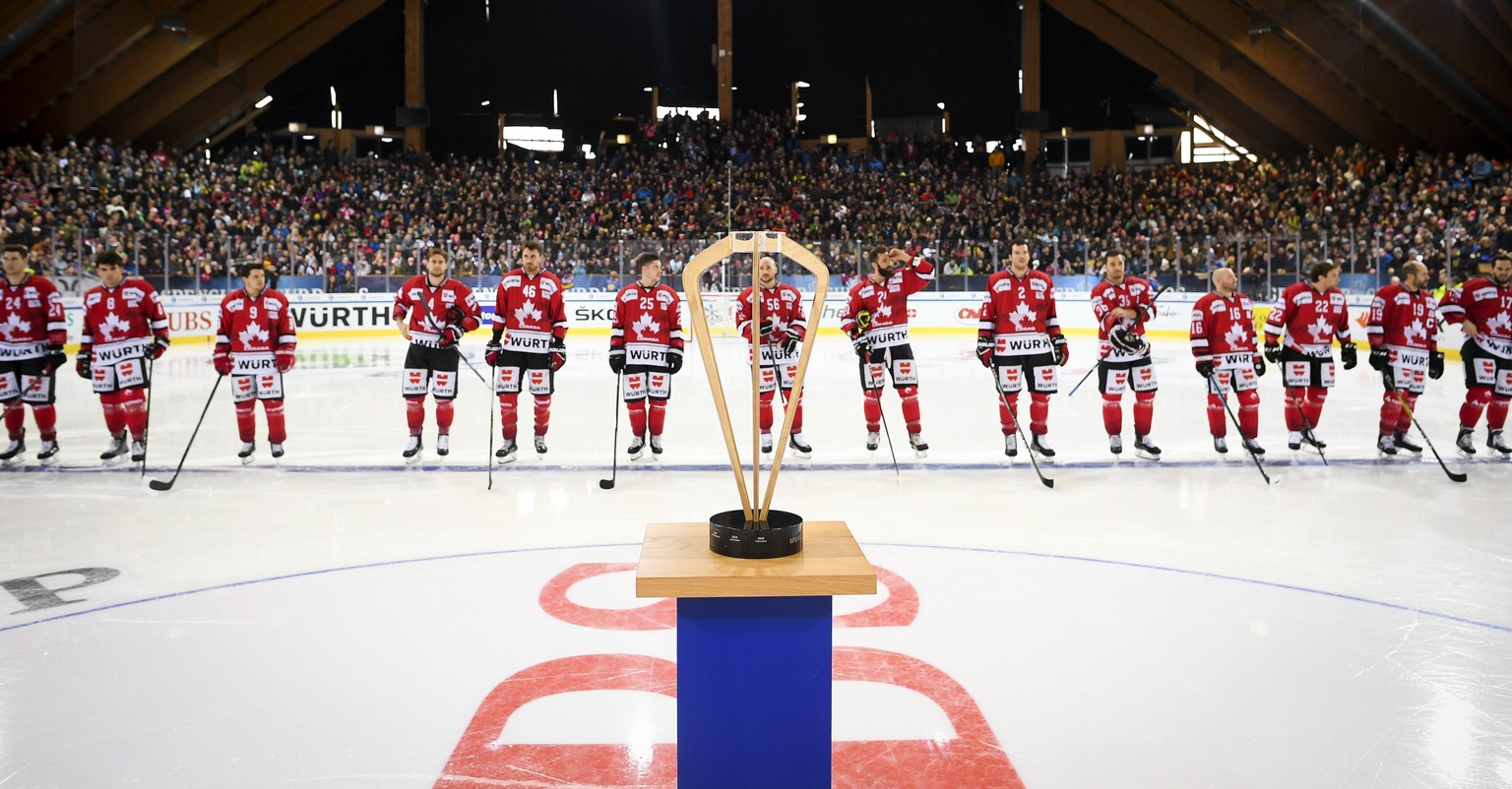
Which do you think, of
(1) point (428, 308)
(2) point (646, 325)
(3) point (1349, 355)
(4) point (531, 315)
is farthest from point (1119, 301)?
(1) point (428, 308)

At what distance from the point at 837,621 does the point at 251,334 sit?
18.3 ft

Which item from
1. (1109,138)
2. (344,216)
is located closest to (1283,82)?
(1109,138)

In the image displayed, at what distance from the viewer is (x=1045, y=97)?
104 feet

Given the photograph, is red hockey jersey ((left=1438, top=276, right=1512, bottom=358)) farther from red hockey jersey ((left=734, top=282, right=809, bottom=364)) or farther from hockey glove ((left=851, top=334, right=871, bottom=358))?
red hockey jersey ((left=734, top=282, right=809, bottom=364))

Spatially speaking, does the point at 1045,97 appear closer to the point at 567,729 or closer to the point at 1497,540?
the point at 1497,540

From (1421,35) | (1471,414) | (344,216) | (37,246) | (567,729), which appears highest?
(1421,35)

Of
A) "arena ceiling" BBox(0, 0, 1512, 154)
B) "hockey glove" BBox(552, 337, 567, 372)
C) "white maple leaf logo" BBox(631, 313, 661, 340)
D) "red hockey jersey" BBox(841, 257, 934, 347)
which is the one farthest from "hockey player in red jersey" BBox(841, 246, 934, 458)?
"arena ceiling" BBox(0, 0, 1512, 154)

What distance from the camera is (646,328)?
802 cm

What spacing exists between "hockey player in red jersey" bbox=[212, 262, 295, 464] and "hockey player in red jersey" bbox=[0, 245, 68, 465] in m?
1.17

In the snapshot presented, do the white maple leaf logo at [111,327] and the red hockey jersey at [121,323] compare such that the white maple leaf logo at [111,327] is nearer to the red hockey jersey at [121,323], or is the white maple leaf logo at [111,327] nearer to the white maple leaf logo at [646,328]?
the red hockey jersey at [121,323]

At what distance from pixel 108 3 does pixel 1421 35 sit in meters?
25.4

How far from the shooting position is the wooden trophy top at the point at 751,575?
2.21 metres

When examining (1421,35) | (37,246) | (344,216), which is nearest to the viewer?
(37,246)

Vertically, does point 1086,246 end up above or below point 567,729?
above
